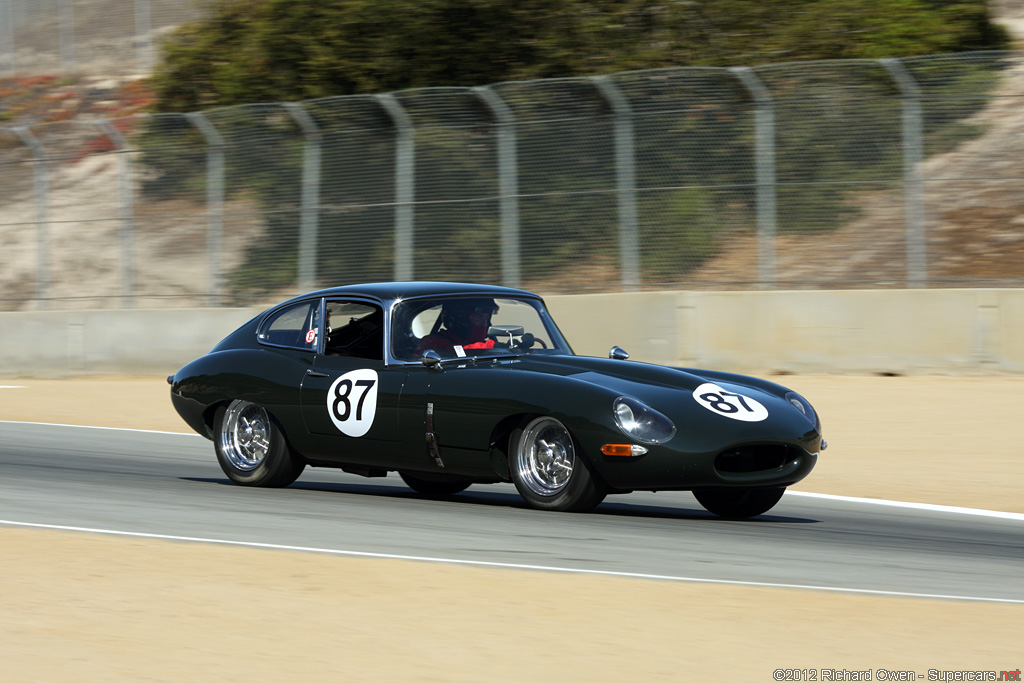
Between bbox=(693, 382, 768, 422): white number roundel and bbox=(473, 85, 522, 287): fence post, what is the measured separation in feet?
31.3

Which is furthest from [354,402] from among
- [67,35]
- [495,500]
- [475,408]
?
[67,35]

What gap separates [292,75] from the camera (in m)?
23.2

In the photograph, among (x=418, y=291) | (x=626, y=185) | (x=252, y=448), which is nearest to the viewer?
(x=418, y=291)

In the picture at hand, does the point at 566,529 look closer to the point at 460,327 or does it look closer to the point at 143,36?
the point at 460,327

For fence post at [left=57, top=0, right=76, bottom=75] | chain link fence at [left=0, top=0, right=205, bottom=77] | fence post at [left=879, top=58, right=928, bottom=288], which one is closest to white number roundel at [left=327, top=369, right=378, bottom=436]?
fence post at [left=879, top=58, right=928, bottom=288]

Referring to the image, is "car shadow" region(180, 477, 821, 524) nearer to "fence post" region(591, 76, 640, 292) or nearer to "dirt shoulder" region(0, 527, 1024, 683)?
"dirt shoulder" region(0, 527, 1024, 683)

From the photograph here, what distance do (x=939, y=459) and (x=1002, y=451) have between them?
24.6 inches

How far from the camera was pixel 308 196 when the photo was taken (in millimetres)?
18734

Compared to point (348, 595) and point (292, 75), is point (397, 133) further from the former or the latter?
point (348, 595)

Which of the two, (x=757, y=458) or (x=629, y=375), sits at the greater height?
(x=629, y=375)

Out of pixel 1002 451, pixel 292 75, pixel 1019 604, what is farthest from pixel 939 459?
pixel 292 75

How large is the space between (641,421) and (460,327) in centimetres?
160

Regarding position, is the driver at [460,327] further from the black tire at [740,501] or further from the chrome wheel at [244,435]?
the black tire at [740,501]

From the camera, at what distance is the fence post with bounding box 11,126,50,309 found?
20609 mm
